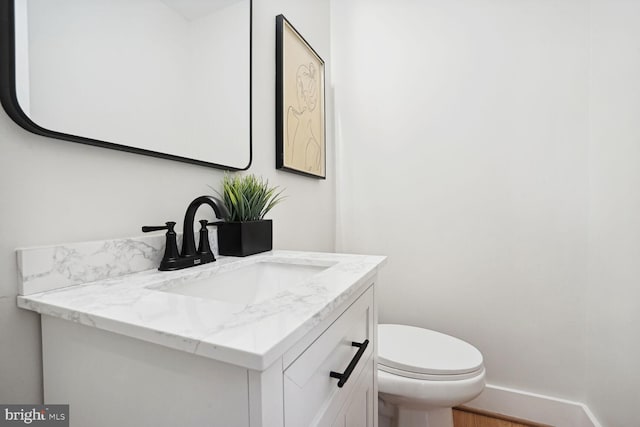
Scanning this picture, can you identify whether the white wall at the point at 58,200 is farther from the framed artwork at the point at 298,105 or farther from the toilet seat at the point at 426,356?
the toilet seat at the point at 426,356

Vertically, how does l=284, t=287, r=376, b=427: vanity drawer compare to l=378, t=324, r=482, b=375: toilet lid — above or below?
above

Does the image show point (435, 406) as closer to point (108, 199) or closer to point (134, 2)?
point (108, 199)

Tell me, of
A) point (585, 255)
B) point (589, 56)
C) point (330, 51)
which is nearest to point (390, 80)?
point (330, 51)

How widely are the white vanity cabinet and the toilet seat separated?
24.1 inches

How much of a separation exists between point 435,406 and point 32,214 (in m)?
1.28

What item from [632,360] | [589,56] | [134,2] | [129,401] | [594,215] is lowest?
[632,360]

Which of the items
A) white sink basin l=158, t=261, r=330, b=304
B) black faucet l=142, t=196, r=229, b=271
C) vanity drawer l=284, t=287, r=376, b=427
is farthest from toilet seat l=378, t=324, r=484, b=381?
black faucet l=142, t=196, r=229, b=271

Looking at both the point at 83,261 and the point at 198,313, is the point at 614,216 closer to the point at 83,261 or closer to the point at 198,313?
the point at 198,313

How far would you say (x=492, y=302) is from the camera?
148cm

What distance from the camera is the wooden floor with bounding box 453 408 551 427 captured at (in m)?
A: 1.41

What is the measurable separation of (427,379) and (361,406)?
18.2 inches

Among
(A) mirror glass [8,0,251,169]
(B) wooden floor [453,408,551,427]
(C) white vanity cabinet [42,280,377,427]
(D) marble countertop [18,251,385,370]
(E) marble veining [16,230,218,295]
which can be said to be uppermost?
(A) mirror glass [8,0,251,169]

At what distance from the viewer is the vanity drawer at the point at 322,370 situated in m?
0.40

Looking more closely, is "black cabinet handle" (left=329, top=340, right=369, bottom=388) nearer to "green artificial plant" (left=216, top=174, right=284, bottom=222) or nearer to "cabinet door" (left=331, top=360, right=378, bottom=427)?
"cabinet door" (left=331, top=360, right=378, bottom=427)
